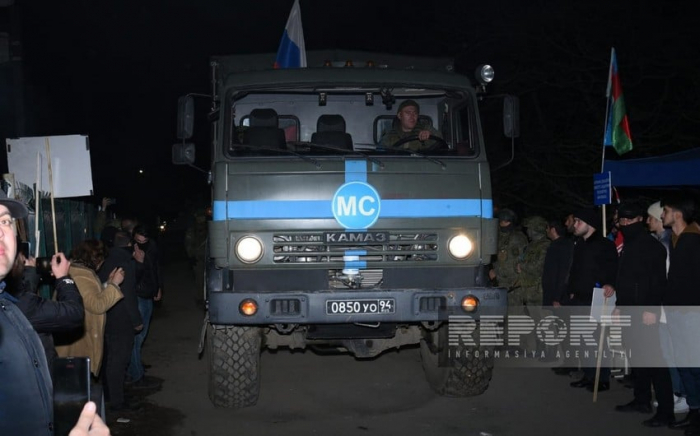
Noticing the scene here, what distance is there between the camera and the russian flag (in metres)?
8.51

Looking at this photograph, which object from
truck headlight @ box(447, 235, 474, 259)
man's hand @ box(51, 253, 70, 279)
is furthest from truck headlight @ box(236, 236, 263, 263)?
man's hand @ box(51, 253, 70, 279)

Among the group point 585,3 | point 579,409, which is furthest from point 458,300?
point 585,3

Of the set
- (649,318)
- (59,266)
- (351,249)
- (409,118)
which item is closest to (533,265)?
(649,318)

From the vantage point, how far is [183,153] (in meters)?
6.68

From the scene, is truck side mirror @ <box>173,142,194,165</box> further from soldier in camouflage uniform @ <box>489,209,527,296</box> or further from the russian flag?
soldier in camouflage uniform @ <box>489,209,527,296</box>

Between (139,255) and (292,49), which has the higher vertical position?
(292,49)

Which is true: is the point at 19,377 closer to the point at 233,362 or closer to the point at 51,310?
the point at 51,310

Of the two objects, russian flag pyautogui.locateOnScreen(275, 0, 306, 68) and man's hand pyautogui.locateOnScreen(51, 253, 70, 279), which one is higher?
russian flag pyautogui.locateOnScreen(275, 0, 306, 68)

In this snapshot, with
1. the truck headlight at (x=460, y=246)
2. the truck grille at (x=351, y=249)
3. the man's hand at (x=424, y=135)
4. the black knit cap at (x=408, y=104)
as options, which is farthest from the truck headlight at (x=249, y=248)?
the black knit cap at (x=408, y=104)

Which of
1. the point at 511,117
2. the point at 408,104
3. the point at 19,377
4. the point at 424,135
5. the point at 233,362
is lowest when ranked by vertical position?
the point at 233,362

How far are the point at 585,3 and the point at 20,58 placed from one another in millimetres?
11596

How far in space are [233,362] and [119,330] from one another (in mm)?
1156

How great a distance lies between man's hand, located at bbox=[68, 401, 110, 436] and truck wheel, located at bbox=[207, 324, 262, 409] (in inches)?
164

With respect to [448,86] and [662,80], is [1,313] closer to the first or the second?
[448,86]
